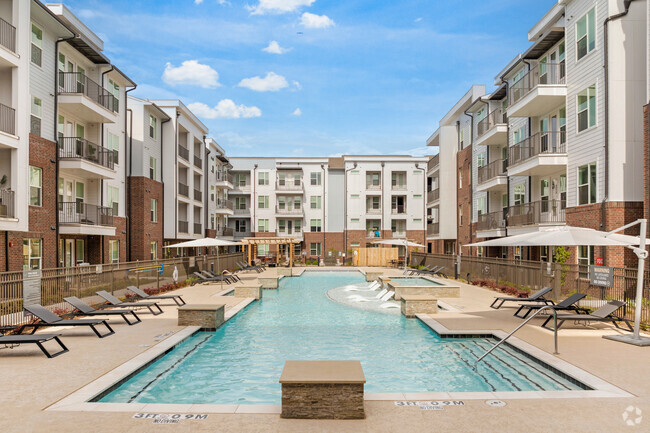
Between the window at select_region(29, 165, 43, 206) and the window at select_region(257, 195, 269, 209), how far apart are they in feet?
125

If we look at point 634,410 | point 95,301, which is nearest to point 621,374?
point 634,410

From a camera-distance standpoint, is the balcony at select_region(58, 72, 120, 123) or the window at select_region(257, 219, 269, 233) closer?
the balcony at select_region(58, 72, 120, 123)

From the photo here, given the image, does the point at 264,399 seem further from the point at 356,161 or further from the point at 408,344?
the point at 356,161

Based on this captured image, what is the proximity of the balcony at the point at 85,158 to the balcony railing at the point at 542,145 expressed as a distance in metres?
22.2

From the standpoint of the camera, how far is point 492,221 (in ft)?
102

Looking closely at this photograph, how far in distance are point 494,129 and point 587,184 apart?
426 inches

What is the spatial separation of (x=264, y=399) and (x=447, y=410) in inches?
123

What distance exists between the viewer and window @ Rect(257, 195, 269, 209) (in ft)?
192

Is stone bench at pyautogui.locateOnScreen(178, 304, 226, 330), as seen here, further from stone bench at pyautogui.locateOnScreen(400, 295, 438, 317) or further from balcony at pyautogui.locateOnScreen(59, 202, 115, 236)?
balcony at pyautogui.locateOnScreen(59, 202, 115, 236)

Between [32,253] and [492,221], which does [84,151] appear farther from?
[492,221]

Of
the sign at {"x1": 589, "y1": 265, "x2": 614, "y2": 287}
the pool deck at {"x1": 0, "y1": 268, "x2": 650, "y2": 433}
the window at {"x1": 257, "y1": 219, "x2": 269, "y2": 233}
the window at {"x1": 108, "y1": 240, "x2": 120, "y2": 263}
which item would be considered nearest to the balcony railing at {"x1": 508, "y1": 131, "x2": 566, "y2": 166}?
the sign at {"x1": 589, "y1": 265, "x2": 614, "y2": 287}

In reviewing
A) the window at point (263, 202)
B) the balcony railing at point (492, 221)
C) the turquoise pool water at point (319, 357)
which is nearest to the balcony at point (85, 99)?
the turquoise pool water at point (319, 357)

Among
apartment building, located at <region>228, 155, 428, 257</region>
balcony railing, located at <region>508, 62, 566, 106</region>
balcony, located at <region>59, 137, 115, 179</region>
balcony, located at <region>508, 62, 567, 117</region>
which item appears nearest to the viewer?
balcony, located at <region>508, 62, 567, 117</region>

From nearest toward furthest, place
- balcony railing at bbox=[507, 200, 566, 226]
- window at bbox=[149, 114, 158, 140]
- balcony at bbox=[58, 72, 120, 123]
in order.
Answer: balcony at bbox=[58, 72, 120, 123], balcony railing at bbox=[507, 200, 566, 226], window at bbox=[149, 114, 158, 140]
